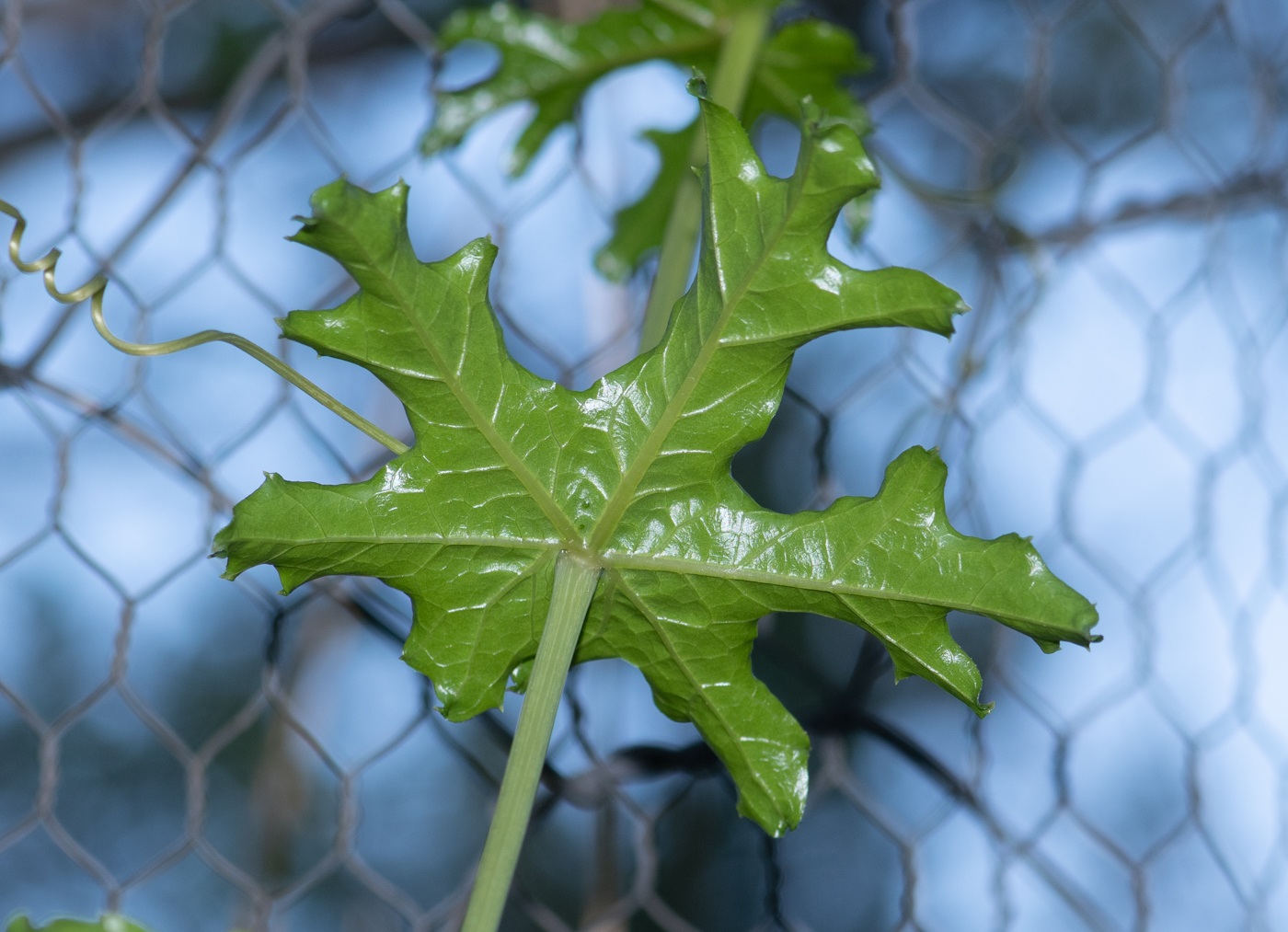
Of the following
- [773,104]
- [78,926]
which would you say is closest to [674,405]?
[78,926]

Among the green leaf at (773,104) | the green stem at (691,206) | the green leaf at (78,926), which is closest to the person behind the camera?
the green leaf at (78,926)

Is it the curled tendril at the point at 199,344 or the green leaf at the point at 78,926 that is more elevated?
the curled tendril at the point at 199,344

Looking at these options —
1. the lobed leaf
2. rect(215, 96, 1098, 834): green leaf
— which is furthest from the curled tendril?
the lobed leaf

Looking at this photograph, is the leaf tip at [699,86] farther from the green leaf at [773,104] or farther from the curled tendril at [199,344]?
Result: the green leaf at [773,104]

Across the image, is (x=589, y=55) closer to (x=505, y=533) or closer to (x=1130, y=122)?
(x=505, y=533)

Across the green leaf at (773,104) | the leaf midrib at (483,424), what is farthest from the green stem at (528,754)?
the green leaf at (773,104)

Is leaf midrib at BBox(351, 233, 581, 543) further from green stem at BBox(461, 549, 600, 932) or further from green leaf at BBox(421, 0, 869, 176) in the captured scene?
green leaf at BBox(421, 0, 869, 176)
